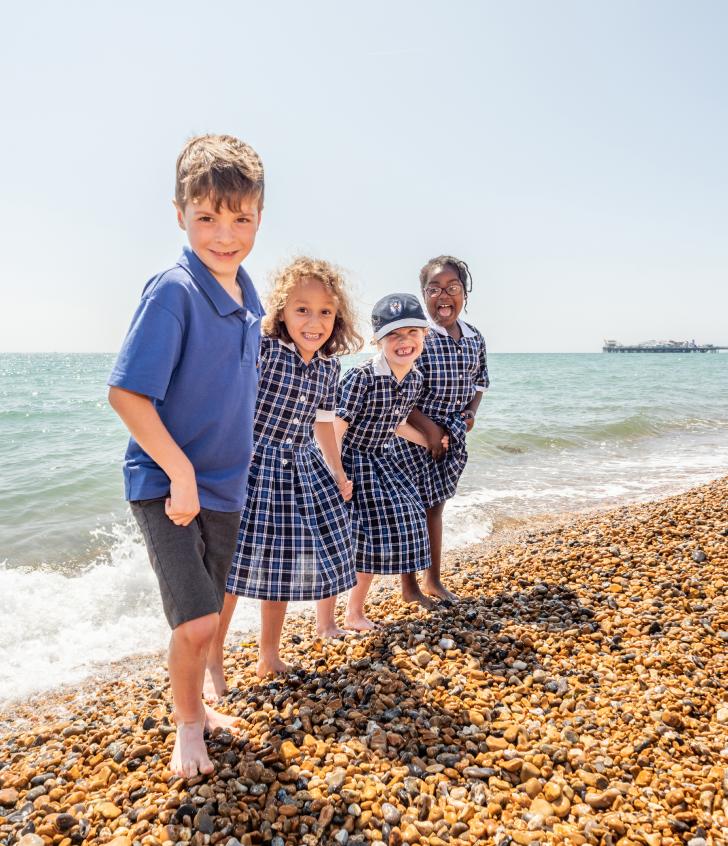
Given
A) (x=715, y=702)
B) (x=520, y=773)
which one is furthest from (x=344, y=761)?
(x=715, y=702)

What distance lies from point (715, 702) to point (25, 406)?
23.2m

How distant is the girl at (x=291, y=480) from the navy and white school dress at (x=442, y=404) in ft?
3.45

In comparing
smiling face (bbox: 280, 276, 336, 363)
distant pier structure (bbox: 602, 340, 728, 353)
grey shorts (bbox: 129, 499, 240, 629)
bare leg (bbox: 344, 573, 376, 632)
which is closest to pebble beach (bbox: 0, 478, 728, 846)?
bare leg (bbox: 344, 573, 376, 632)

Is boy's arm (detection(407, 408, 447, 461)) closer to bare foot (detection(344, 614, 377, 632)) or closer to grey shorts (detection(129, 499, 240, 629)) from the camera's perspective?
bare foot (detection(344, 614, 377, 632))

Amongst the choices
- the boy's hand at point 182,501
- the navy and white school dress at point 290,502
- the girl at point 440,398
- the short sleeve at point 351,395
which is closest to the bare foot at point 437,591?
the girl at point 440,398

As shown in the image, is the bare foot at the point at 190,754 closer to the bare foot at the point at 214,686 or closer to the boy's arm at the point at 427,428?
the bare foot at the point at 214,686

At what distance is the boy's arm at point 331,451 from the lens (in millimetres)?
3463

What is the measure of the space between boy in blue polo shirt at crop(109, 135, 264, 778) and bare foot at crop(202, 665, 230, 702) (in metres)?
0.64

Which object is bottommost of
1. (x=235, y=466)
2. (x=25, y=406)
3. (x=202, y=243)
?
(x=25, y=406)

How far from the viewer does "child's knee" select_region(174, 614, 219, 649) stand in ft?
7.01

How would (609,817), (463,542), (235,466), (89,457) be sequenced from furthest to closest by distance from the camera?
(89,457) → (463,542) → (235,466) → (609,817)

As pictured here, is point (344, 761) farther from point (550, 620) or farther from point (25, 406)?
point (25, 406)

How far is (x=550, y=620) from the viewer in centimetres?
353

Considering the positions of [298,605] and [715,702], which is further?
[298,605]
